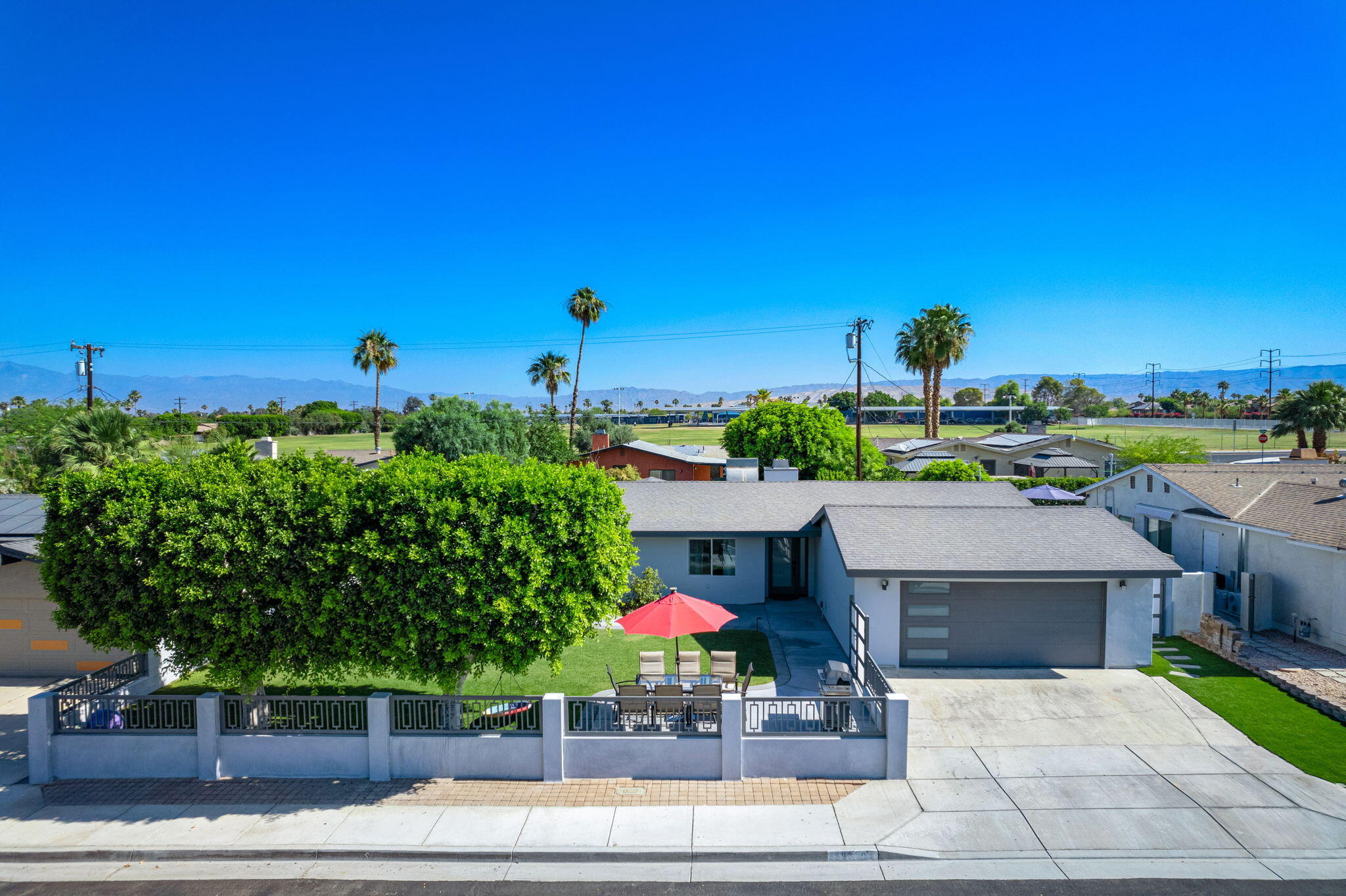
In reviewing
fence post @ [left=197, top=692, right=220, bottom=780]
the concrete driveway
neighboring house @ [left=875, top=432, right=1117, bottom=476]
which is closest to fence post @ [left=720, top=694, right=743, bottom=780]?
fence post @ [left=197, top=692, right=220, bottom=780]

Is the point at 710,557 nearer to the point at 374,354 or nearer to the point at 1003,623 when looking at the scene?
the point at 1003,623

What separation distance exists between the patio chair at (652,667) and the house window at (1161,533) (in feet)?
60.8

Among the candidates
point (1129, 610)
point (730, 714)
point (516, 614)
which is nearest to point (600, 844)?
point (730, 714)

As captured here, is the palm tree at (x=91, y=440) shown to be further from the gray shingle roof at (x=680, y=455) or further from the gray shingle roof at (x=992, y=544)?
the gray shingle roof at (x=680, y=455)

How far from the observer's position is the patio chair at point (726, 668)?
45.4ft

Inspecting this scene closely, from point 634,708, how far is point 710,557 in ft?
33.5

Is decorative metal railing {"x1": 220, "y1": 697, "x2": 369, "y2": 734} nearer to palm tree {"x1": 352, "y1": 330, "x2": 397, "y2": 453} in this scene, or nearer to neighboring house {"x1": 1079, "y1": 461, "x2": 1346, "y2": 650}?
neighboring house {"x1": 1079, "y1": 461, "x2": 1346, "y2": 650}

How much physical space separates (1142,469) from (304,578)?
26.7 m

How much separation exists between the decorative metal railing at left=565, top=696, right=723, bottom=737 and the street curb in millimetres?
2028

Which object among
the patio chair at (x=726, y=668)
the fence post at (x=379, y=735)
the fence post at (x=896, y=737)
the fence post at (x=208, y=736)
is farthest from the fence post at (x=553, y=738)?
the fence post at (x=208, y=736)

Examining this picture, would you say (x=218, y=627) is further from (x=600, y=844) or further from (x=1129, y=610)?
(x=1129, y=610)

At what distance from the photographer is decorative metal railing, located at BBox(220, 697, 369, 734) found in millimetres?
11320

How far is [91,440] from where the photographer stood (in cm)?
2283

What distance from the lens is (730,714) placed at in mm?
10914
